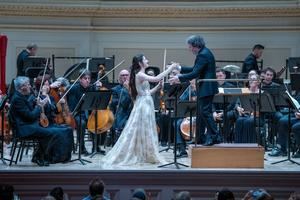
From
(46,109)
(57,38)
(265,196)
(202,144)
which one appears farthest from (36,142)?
(57,38)

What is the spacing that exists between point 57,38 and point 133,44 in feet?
5.61

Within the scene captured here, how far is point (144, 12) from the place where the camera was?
48.8 ft

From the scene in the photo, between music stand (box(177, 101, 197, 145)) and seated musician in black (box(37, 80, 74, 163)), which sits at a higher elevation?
music stand (box(177, 101, 197, 145))

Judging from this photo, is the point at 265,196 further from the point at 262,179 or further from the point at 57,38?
the point at 57,38

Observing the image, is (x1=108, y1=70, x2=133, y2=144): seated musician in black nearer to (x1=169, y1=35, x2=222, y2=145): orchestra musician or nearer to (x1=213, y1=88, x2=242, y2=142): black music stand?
(x1=213, y1=88, x2=242, y2=142): black music stand

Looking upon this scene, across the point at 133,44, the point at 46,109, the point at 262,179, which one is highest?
the point at 133,44

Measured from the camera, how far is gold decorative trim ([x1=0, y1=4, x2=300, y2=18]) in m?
14.6

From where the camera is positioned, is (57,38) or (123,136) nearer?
(123,136)

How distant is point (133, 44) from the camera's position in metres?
15.1

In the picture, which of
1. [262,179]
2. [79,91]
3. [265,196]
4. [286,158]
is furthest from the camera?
[79,91]

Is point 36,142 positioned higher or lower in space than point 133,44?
lower

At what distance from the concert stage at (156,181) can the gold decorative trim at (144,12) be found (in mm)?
6818

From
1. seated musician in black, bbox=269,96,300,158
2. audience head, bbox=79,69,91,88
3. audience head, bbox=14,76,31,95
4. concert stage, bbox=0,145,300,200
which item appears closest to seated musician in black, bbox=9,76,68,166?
audience head, bbox=14,76,31,95

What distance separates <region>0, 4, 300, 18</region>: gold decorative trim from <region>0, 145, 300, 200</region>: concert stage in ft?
22.4
